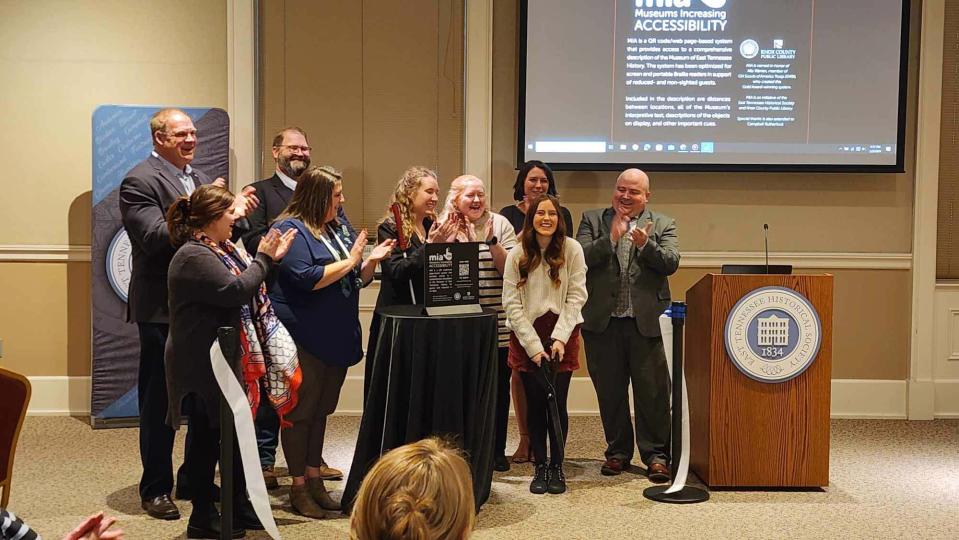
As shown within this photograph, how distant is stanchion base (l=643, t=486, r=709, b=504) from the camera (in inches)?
164

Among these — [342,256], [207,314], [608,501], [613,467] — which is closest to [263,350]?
[207,314]

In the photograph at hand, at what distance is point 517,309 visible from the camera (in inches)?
167

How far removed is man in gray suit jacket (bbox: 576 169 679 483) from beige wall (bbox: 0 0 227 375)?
2.64m

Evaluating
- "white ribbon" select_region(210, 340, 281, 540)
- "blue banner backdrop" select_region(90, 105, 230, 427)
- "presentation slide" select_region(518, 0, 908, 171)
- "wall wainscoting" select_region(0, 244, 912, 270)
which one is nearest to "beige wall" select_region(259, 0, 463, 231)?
"presentation slide" select_region(518, 0, 908, 171)

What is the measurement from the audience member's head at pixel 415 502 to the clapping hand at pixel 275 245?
7.16ft

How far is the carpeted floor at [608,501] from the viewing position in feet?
12.4

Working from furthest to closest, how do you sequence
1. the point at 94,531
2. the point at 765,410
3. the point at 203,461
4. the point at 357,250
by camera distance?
the point at 765,410 → the point at 357,250 → the point at 203,461 → the point at 94,531

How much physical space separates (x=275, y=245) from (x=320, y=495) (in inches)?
43.2

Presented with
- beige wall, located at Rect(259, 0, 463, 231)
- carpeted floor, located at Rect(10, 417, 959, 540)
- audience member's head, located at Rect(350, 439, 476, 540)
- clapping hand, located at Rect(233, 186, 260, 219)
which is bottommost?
carpeted floor, located at Rect(10, 417, 959, 540)

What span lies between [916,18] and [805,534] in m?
3.56

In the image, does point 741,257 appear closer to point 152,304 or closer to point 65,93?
point 152,304

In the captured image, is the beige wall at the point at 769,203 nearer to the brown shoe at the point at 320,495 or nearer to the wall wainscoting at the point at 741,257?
the wall wainscoting at the point at 741,257

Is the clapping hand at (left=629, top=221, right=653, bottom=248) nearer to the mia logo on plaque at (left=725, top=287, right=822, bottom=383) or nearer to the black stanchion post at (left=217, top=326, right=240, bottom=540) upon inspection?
the mia logo on plaque at (left=725, top=287, right=822, bottom=383)

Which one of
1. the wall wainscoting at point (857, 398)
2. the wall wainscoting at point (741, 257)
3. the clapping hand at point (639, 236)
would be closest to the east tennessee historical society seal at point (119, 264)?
the wall wainscoting at point (741, 257)
